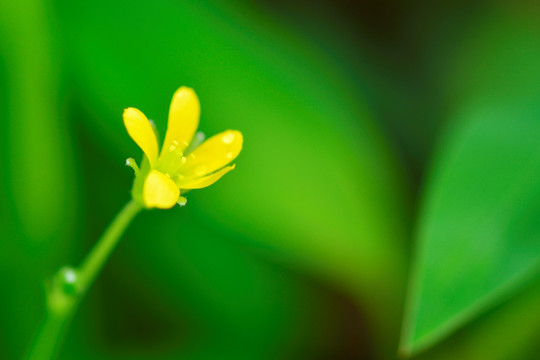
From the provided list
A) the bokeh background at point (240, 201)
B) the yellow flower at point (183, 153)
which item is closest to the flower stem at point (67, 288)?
the yellow flower at point (183, 153)

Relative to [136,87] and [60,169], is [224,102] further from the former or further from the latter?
[60,169]

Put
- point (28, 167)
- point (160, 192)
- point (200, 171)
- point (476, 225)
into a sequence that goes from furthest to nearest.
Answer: point (28, 167)
point (476, 225)
point (200, 171)
point (160, 192)

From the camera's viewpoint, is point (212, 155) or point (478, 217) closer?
point (212, 155)

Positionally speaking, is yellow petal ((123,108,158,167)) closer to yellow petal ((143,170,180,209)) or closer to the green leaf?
yellow petal ((143,170,180,209))

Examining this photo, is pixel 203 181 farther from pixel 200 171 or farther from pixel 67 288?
pixel 67 288

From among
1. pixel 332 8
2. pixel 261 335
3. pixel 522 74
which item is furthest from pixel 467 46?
pixel 261 335

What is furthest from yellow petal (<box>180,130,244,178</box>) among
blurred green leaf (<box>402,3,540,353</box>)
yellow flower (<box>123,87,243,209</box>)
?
blurred green leaf (<box>402,3,540,353</box>)

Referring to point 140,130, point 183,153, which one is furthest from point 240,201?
Answer: point 140,130
